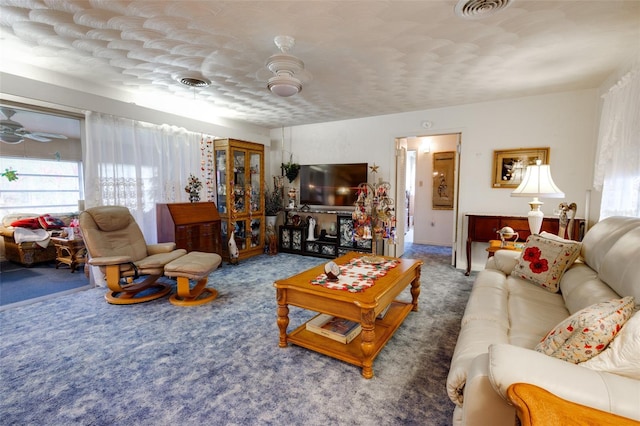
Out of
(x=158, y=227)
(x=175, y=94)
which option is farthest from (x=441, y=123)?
(x=158, y=227)

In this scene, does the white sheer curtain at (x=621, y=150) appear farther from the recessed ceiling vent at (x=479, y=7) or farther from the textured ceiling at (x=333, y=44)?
the recessed ceiling vent at (x=479, y=7)

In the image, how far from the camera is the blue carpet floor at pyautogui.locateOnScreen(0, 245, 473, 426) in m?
1.51

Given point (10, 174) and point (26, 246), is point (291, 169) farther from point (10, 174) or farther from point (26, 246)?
point (26, 246)

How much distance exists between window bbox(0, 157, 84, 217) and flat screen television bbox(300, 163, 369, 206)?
3211mm

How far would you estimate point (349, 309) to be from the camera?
70.8 inches

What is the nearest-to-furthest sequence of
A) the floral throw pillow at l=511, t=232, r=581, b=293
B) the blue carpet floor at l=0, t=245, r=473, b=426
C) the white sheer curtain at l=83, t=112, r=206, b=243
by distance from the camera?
1. the blue carpet floor at l=0, t=245, r=473, b=426
2. the floral throw pillow at l=511, t=232, r=581, b=293
3. the white sheer curtain at l=83, t=112, r=206, b=243

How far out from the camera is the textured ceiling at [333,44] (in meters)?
1.90

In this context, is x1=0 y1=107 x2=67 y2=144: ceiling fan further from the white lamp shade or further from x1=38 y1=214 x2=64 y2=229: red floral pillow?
the white lamp shade

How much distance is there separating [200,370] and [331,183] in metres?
3.67

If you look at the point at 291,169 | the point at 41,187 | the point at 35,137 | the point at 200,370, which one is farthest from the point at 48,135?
the point at 200,370

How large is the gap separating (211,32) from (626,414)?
2.90 m

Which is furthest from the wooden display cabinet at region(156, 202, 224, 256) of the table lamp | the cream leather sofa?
the table lamp

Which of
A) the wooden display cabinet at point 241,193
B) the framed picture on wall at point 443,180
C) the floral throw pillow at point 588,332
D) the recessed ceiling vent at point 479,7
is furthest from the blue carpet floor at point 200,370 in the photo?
the framed picture on wall at point 443,180

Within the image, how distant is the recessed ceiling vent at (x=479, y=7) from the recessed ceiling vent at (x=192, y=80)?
2.51 m
